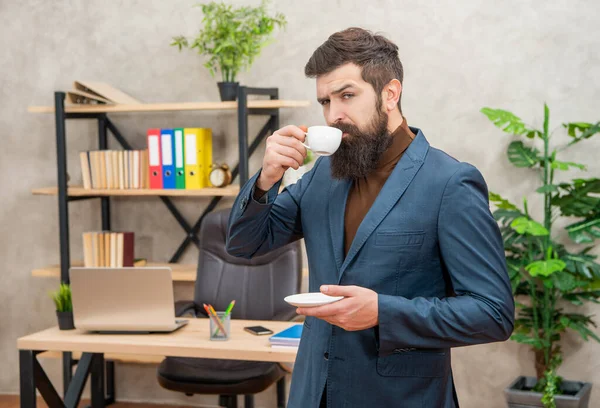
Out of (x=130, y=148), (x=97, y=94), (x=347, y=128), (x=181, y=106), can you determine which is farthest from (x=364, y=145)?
(x=130, y=148)

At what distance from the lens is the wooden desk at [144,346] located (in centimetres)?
262

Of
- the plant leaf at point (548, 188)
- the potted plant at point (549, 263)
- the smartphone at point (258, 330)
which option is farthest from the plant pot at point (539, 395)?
the smartphone at point (258, 330)

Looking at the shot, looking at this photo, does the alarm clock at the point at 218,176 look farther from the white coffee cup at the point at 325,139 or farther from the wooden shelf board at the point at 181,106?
the white coffee cup at the point at 325,139

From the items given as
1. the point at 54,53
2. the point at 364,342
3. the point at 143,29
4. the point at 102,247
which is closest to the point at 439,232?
the point at 364,342

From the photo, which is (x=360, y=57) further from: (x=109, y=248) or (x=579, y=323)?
(x=109, y=248)

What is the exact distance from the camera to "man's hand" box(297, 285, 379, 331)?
4.55ft

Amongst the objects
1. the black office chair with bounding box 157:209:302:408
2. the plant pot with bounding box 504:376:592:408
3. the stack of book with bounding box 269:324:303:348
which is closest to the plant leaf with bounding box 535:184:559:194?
the plant pot with bounding box 504:376:592:408

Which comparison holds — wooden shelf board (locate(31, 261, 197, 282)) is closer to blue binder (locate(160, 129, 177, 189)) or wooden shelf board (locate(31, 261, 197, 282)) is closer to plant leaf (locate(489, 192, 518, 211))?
blue binder (locate(160, 129, 177, 189))

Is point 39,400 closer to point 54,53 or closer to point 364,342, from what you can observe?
point 54,53

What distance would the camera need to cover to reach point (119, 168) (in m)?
4.11

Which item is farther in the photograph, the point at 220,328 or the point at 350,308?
the point at 220,328

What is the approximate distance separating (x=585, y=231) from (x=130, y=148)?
2.51 metres

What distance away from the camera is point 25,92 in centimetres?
457

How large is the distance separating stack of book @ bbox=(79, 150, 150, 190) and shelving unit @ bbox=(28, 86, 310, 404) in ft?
0.18
